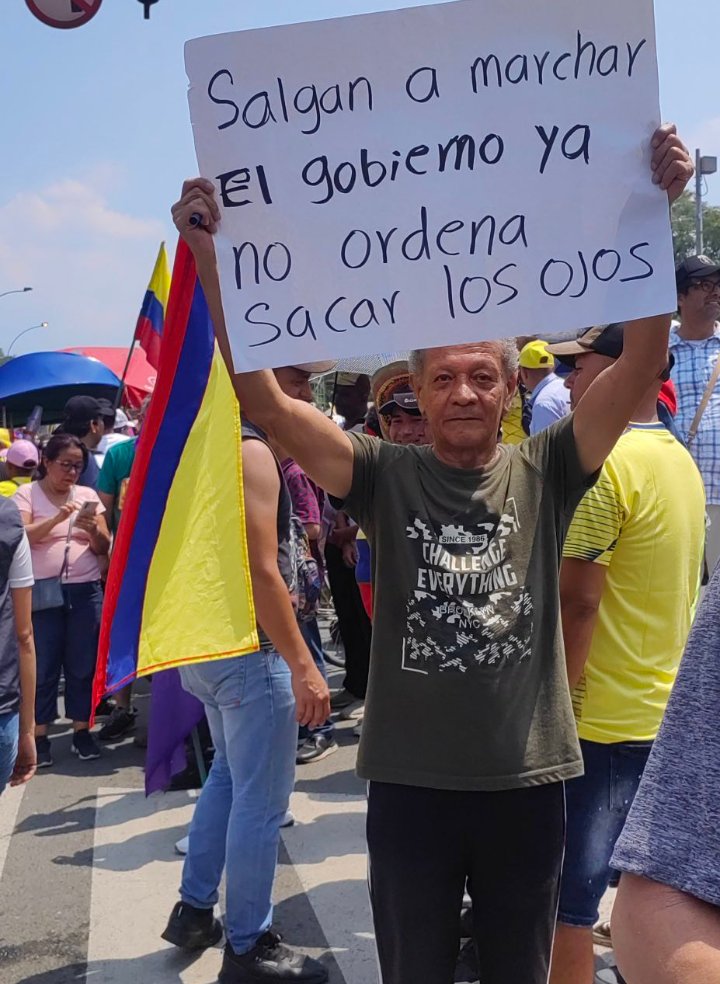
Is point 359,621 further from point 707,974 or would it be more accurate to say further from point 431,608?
point 707,974

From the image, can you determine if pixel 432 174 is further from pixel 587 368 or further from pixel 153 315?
pixel 153 315

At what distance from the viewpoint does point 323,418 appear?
224cm

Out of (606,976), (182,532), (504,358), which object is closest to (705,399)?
(606,976)

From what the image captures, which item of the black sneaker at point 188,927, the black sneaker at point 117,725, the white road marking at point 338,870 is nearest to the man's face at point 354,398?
the black sneaker at point 117,725

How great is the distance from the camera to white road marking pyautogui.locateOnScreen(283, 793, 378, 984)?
3.52 meters

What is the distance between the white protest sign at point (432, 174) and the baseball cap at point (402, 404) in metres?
1.79

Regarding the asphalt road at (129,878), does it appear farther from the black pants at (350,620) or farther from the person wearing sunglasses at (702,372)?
the person wearing sunglasses at (702,372)

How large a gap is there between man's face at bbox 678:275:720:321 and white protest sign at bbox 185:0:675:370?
11.4 feet

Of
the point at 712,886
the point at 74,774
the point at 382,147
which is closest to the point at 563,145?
the point at 382,147

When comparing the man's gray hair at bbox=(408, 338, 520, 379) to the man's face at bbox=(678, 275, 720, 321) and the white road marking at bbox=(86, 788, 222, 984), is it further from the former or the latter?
the man's face at bbox=(678, 275, 720, 321)

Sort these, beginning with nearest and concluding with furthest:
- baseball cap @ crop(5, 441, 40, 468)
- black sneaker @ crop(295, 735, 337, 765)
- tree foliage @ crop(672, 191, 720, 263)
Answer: black sneaker @ crop(295, 735, 337, 765) → baseball cap @ crop(5, 441, 40, 468) → tree foliage @ crop(672, 191, 720, 263)

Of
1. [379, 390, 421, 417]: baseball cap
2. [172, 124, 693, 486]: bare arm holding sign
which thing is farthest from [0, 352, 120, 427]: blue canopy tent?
[172, 124, 693, 486]: bare arm holding sign

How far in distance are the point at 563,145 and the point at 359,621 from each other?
15.8ft

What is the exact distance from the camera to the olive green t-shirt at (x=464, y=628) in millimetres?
2117
